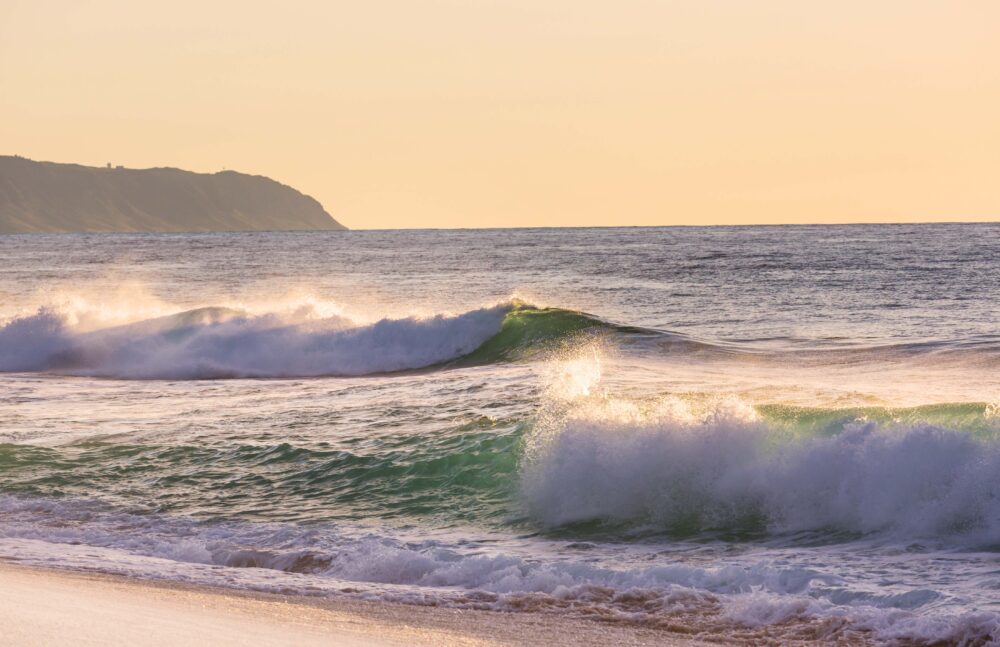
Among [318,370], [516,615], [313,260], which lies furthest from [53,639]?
[313,260]

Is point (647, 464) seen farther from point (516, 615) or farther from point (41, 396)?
point (41, 396)

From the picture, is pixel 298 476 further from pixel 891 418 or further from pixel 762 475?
pixel 891 418

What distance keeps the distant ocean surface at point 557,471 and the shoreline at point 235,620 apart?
1.20 ft

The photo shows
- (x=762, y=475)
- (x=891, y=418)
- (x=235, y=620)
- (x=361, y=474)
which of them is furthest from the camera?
(x=361, y=474)

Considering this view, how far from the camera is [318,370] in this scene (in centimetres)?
2673

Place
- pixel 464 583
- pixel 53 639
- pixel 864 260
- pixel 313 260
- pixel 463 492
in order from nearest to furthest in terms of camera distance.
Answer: pixel 53 639
pixel 464 583
pixel 463 492
pixel 864 260
pixel 313 260

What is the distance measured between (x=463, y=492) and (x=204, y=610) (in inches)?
208

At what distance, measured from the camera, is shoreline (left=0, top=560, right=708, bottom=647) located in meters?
6.95

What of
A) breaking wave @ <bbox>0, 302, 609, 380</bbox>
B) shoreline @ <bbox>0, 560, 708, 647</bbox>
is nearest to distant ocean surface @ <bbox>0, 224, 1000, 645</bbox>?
breaking wave @ <bbox>0, 302, 609, 380</bbox>

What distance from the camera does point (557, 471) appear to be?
41.7 feet

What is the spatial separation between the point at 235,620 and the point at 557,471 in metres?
5.39

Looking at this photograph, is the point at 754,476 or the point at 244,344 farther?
the point at 244,344

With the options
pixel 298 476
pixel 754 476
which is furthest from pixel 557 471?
pixel 298 476

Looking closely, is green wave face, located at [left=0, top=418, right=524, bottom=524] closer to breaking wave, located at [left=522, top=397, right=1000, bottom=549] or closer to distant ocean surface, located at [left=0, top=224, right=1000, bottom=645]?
distant ocean surface, located at [left=0, top=224, right=1000, bottom=645]
